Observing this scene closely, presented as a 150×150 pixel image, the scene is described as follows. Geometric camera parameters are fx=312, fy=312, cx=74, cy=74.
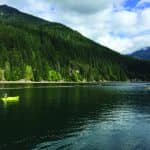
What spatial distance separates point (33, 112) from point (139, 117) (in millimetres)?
32304

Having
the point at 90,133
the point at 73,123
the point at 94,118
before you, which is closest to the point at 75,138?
the point at 90,133

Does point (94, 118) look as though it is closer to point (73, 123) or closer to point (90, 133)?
point (73, 123)

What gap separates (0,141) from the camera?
58.7m

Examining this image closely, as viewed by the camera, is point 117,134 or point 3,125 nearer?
point 117,134

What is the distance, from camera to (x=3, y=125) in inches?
2923

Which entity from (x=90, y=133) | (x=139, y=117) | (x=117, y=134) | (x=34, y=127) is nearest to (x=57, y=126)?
(x=34, y=127)

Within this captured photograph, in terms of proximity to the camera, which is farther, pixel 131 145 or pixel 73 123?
pixel 73 123

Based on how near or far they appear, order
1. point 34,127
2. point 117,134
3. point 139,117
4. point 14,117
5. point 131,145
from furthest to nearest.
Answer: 1. point 139,117
2. point 14,117
3. point 34,127
4. point 117,134
5. point 131,145

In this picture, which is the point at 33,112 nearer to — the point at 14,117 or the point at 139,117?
the point at 14,117

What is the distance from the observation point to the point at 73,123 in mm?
78938

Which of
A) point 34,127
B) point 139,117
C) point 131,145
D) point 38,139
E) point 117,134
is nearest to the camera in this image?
point 131,145

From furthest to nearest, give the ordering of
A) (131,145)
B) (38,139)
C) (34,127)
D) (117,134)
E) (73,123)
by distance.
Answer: (73,123)
(34,127)
(117,134)
(38,139)
(131,145)

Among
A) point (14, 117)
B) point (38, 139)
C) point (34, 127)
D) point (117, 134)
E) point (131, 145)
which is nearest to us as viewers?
point (131, 145)

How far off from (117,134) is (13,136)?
70.7 feet
